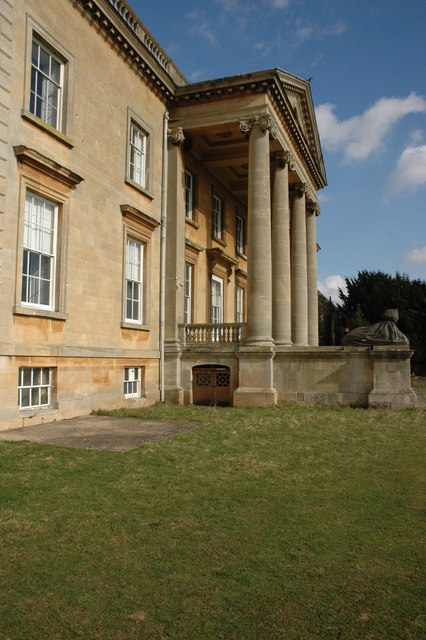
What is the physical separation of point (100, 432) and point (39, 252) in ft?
15.4

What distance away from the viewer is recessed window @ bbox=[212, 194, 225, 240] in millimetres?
23750

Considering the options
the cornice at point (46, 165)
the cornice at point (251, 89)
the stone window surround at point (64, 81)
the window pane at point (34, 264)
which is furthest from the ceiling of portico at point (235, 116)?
the window pane at point (34, 264)

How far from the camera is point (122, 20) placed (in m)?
15.3

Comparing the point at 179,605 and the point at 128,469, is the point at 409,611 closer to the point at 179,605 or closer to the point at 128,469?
the point at 179,605

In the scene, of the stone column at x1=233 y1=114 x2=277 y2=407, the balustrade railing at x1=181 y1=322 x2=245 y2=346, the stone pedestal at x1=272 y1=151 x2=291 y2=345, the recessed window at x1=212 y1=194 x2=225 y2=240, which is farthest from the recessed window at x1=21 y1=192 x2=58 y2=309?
the recessed window at x1=212 y1=194 x2=225 y2=240

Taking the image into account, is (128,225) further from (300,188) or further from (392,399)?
(300,188)

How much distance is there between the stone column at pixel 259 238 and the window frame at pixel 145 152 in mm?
3400

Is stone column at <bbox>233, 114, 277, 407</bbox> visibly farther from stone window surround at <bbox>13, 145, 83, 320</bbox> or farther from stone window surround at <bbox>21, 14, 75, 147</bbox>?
stone window surround at <bbox>21, 14, 75, 147</bbox>

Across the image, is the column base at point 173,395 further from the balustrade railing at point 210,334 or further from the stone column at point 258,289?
the stone column at point 258,289

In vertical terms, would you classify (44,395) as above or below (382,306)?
below

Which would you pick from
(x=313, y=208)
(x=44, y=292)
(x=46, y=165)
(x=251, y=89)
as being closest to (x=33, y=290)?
(x=44, y=292)

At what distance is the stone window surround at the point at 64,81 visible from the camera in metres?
11.6

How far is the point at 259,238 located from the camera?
17.8 m

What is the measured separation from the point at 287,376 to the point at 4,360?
379 inches
